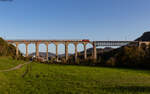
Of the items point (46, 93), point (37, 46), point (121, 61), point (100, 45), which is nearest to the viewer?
point (46, 93)

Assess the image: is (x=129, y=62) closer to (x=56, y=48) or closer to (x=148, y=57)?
(x=148, y=57)

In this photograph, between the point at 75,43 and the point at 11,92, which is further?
the point at 75,43

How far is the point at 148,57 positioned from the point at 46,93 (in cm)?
4848

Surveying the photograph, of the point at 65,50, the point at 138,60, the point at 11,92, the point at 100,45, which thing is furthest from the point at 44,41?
the point at 11,92

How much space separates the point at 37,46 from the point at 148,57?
65.7m

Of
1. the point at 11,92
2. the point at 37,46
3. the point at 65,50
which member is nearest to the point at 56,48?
the point at 65,50

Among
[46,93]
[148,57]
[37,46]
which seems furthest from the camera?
[37,46]

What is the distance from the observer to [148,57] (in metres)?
50.3

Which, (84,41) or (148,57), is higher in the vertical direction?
(84,41)

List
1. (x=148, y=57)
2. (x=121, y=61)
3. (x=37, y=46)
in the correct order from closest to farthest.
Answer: (x=148, y=57) < (x=121, y=61) < (x=37, y=46)

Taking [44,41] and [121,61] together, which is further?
[44,41]

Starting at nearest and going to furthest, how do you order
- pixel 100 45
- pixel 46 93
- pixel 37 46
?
1. pixel 46 93
2. pixel 37 46
3. pixel 100 45

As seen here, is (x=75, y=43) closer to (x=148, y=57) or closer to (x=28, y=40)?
(x=28, y=40)

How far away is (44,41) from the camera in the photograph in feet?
306
